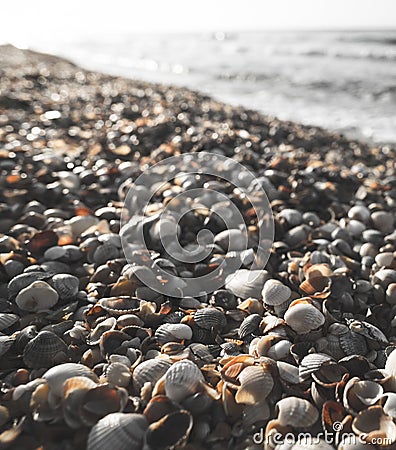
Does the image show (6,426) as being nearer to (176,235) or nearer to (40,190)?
(176,235)

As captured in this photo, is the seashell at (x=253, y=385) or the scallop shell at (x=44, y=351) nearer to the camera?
the seashell at (x=253, y=385)

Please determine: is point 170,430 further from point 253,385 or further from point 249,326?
point 249,326

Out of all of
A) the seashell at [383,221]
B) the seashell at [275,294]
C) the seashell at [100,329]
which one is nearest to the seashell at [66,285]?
the seashell at [100,329]

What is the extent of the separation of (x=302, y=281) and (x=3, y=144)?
296 centimetres

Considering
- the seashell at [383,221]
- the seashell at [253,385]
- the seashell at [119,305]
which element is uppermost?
the seashell at [383,221]

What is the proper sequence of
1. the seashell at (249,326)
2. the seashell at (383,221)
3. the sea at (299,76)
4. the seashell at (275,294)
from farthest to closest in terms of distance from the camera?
the sea at (299,76)
the seashell at (383,221)
the seashell at (275,294)
the seashell at (249,326)

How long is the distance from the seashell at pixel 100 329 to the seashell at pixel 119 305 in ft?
0.21

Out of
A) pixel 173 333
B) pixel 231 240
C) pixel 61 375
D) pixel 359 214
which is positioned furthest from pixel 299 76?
pixel 61 375

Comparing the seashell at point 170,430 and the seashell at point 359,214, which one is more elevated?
the seashell at point 359,214

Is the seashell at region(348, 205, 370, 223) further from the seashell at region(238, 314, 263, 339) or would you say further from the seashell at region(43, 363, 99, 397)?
the seashell at region(43, 363, 99, 397)

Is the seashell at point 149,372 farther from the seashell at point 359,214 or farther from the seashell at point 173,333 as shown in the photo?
the seashell at point 359,214

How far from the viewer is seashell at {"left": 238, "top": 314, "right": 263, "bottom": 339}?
203 centimetres

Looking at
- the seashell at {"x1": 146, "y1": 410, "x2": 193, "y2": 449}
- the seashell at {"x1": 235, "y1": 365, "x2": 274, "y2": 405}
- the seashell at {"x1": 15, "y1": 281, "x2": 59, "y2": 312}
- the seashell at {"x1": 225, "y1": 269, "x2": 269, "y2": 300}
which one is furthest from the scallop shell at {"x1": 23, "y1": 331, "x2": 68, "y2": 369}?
the seashell at {"x1": 225, "y1": 269, "x2": 269, "y2": 300}

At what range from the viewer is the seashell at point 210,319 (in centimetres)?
204
